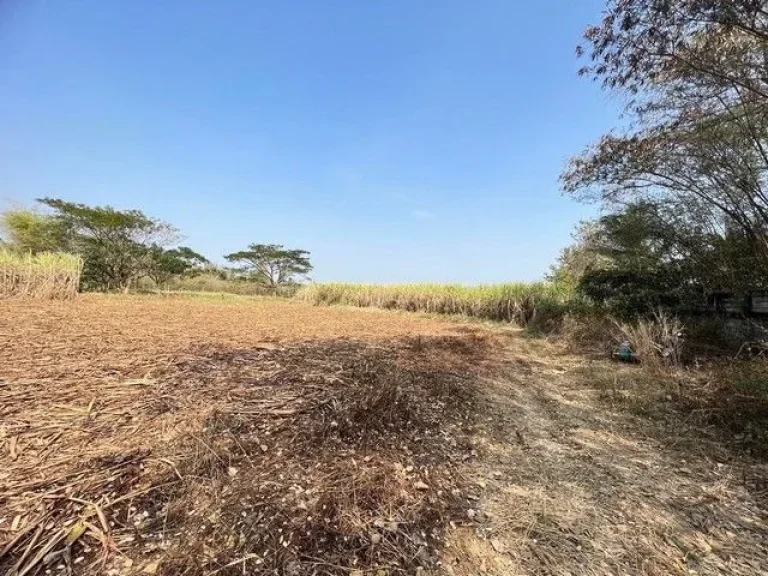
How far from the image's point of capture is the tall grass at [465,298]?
8398 mm

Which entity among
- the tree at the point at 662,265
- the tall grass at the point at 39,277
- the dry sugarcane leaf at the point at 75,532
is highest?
the tree at the point at 662,265

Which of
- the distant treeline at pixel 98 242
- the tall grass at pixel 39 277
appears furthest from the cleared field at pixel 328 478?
the distant treeline at pixel 98 242

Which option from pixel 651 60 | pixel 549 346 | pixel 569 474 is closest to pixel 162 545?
pixel 569 474

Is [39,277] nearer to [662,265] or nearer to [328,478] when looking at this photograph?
[328,478]

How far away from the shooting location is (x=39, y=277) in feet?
26.0

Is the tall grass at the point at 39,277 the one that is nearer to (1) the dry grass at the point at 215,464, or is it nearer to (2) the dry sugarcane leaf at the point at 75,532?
(1) the dry grass at the point at 215,464

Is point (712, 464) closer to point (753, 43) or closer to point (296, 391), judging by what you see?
point (296, 391)

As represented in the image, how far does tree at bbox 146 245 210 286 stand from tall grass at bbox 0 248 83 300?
19.6ft

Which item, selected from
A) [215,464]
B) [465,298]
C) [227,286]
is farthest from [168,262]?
[215,464]

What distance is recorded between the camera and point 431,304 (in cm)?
1245

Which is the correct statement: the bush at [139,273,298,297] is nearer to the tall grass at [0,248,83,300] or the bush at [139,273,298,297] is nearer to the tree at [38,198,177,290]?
the tree at [38,198,177,290]

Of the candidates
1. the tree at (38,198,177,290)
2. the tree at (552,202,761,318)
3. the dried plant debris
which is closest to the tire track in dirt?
the dried plant debris

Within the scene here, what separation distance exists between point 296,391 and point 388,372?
38.2 inches

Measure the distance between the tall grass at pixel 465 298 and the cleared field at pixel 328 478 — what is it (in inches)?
234
